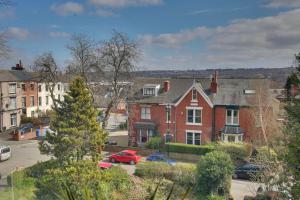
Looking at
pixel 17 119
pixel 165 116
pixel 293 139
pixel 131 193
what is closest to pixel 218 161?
pixel 131 193

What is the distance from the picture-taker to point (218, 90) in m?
32.1

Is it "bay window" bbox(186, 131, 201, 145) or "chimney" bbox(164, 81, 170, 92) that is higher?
"chimney" bbox(164, 81, 170, 92)

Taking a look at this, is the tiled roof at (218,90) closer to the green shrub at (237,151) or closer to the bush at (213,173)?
the green shrub at (237,151)

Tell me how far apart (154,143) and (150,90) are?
6321 millimetres

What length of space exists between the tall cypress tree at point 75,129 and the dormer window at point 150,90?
17.1 meters

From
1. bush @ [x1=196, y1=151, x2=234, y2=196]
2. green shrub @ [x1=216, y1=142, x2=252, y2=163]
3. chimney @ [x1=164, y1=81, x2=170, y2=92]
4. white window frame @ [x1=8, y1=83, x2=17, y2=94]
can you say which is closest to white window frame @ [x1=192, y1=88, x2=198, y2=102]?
chimney @ [x1=164, y1=81, x2=170, y2=92]

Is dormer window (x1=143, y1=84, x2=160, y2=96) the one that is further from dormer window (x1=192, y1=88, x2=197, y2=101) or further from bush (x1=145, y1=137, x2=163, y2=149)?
bush (x1=145, y1=137, x2=163, y2=149)

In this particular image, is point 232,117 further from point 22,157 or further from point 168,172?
point 22,157

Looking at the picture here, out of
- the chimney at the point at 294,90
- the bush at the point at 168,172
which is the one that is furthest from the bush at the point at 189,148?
the chimney at the point at 294,90

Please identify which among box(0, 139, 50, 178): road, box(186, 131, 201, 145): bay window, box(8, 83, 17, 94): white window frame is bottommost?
box(0, 139, 50, 178): road

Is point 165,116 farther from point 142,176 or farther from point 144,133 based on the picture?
point 142,176

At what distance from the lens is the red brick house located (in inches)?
1194

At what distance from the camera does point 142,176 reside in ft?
70.0

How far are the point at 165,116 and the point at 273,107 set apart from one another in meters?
10.8
